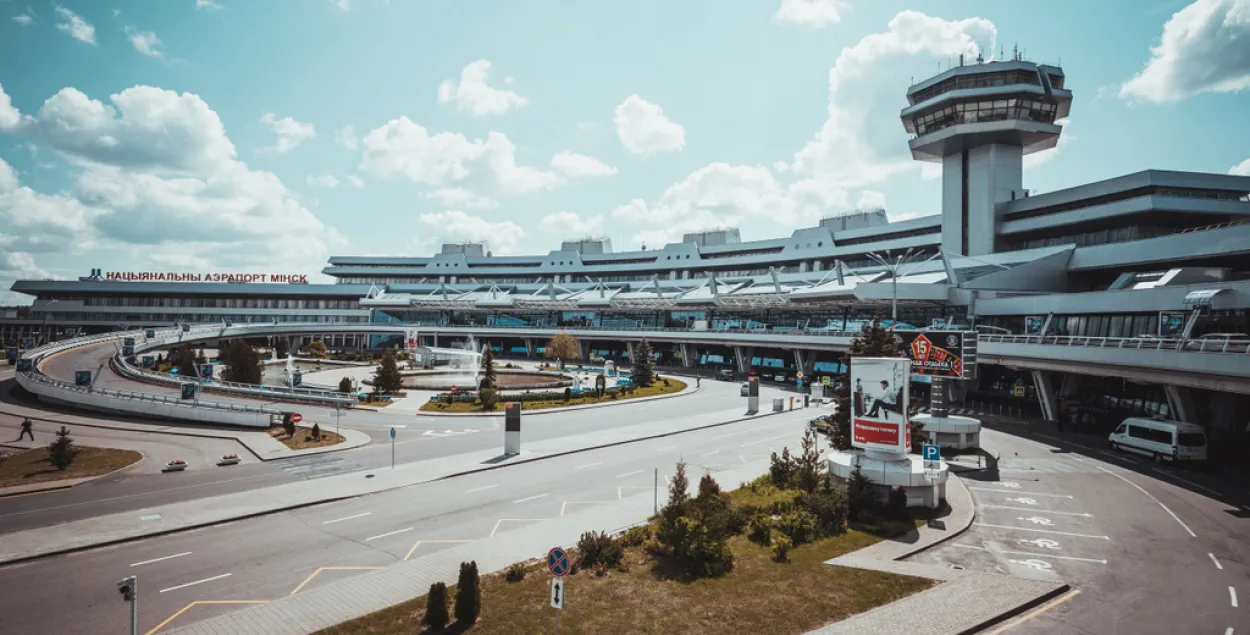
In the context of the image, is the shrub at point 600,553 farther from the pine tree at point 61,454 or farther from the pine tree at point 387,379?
the pine tree at point 387,379

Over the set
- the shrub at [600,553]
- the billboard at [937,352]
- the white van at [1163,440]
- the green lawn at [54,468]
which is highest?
the billboard at [937,352]

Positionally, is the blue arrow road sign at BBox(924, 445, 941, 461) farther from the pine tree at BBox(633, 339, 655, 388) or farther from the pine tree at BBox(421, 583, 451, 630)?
the pine tree at BBox(633, 339, 655, 388)

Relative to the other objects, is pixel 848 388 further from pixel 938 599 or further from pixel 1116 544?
pixel 938 599

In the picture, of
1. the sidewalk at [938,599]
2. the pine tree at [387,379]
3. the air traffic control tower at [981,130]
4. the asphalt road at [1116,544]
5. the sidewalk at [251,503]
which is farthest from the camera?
the air traffic control tower at [981,130]

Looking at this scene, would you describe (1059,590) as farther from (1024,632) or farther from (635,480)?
(635,480)

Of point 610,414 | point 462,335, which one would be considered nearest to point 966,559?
point 610,414

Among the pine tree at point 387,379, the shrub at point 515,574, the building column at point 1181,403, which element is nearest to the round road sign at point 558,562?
the shrub at point 515,574
